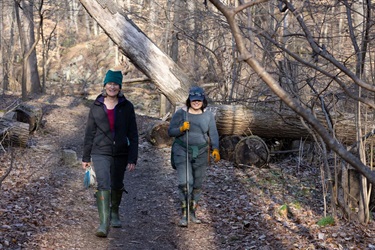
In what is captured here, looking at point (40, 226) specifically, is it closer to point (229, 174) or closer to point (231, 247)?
point (231, 247)

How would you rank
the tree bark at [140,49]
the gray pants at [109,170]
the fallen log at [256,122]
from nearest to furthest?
the gray pants at [109,170] → the tree bark at [140,49] → the fallen log at [256,122]

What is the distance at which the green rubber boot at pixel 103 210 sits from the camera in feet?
20.7

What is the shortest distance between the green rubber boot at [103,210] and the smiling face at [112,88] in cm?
122

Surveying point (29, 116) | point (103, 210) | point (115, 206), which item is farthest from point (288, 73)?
point (29, 116)

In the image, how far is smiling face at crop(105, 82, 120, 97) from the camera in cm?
623

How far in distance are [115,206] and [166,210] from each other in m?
1.49

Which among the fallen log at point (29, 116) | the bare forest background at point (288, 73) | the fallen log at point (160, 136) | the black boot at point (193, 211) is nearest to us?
the bare forest background at point (288, 73)

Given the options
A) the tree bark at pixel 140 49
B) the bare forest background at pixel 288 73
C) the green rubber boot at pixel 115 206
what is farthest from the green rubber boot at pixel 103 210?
the tree bark at pixel 140 49

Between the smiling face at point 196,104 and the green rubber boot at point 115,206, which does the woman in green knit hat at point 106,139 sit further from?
the smiling face at point 196,104

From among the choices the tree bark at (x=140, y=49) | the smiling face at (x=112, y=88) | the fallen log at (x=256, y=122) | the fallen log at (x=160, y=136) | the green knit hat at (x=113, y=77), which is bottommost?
the fallen log at (x=160, y=136)

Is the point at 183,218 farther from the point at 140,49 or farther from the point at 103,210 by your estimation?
the point at 140,49

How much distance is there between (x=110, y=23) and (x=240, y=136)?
3.72 meters

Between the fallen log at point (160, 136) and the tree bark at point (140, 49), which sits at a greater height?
the tree bark at point (140, 49)

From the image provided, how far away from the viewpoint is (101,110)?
628 cm
